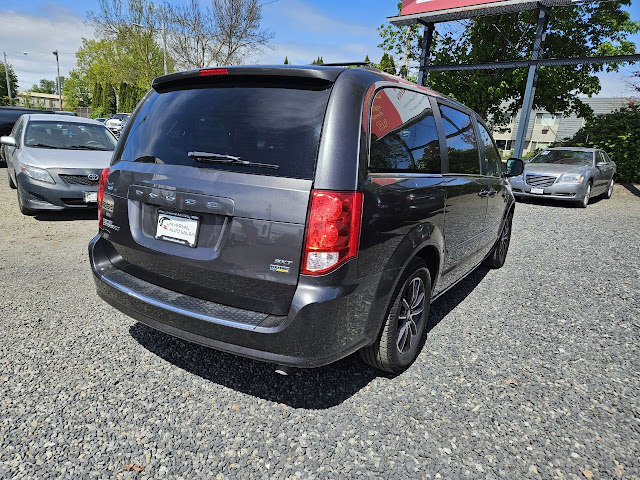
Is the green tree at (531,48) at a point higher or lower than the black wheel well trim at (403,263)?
higher

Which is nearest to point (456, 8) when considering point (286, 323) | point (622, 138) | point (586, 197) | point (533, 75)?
point (533, 75)

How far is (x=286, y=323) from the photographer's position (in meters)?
2.03

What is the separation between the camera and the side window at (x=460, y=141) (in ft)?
10.7

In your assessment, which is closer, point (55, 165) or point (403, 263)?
point (403, 263)

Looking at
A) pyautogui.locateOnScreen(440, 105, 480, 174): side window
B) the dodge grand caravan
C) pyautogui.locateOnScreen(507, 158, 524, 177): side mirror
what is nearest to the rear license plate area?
the dodge grand caravan

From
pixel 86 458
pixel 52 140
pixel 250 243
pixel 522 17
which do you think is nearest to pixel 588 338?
pixel 250 243

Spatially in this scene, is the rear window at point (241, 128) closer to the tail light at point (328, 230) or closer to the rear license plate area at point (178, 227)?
the tail light at point (328, 230)

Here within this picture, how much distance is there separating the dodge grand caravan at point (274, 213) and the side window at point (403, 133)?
13 millimetres

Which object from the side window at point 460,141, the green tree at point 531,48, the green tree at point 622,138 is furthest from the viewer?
the green tree at point 531,48

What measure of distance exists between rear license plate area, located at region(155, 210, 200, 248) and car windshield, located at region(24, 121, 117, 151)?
6.06 metres

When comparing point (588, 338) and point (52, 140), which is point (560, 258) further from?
point (52, 140)

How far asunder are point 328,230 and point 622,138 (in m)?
17.8

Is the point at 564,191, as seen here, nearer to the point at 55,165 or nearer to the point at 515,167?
the point at 515,167

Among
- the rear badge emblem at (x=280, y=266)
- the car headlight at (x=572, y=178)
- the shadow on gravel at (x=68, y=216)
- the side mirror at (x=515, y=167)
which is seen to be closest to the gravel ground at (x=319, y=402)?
the rear badge emblem at (x=280, y=266)
